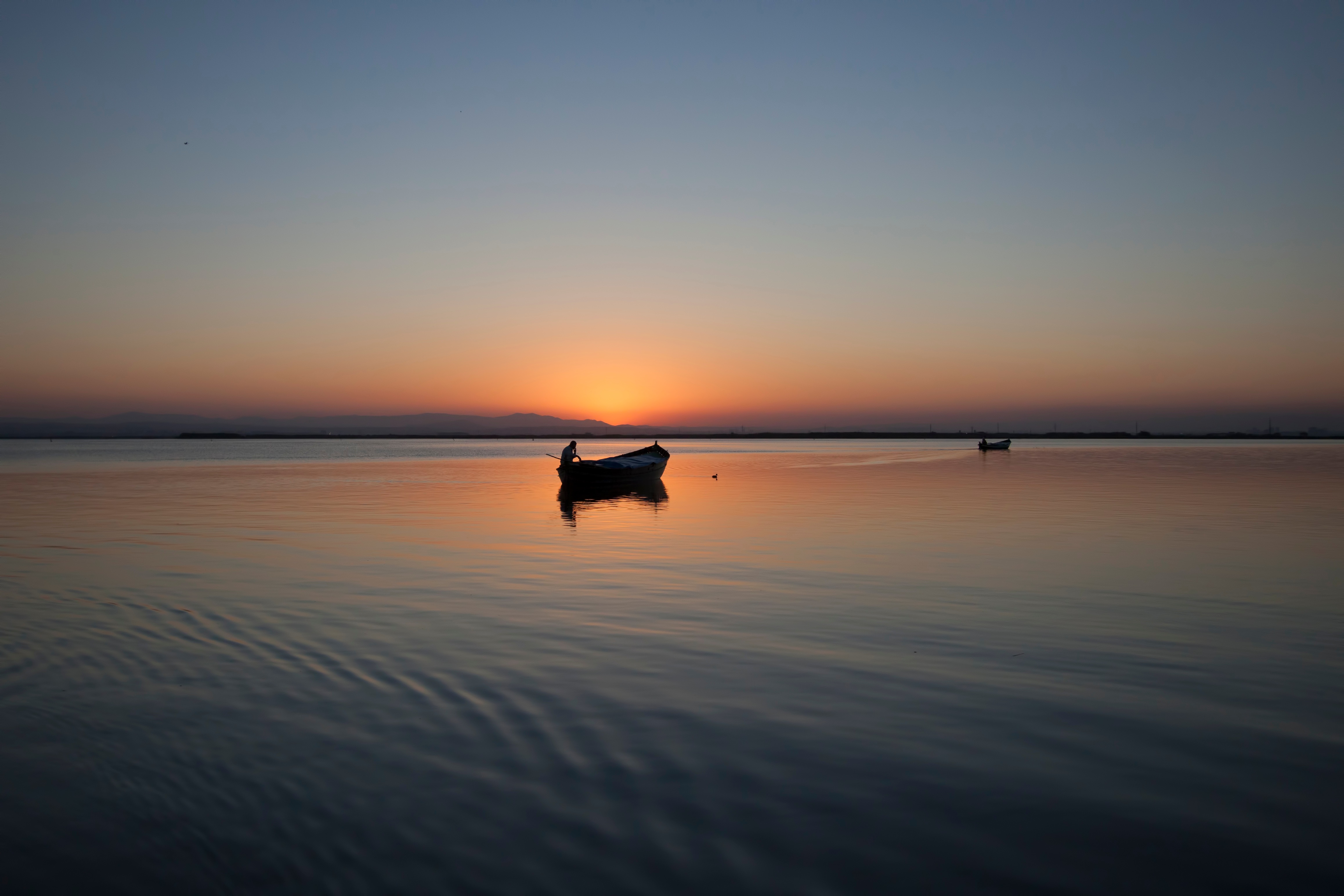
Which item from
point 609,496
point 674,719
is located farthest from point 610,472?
point 674,719

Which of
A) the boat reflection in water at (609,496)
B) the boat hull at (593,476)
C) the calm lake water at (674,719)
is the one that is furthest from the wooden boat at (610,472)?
the calm lake water at (674,719)

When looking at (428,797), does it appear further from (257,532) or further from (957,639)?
(257,532)

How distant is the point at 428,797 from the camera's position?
682 cm

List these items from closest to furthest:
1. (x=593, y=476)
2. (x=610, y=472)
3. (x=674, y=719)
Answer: (x=674, y=719)
(x=593, y=476)
(x=610, y=472)

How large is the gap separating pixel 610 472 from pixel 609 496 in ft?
4.91

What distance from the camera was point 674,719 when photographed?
350 inches

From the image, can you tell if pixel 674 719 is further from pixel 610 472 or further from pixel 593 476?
pixel 610 472

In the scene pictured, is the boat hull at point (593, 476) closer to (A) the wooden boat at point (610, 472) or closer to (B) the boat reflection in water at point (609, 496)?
(A) the wooden boat at point (610, 472)

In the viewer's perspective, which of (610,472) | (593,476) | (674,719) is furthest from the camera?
(610,472)

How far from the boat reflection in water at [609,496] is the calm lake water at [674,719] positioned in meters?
15.2

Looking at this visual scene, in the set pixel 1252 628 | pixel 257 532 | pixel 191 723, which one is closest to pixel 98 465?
pixel 257 532

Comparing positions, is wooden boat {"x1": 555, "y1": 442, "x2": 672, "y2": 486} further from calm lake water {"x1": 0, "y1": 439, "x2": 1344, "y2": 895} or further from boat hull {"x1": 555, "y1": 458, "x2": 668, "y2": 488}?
calm lake water {"x1": 0, "y1": 439, "x2": 1344, "y2": 895}

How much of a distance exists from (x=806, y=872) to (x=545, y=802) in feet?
7.13

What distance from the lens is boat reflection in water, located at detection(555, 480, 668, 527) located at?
3875 cm
